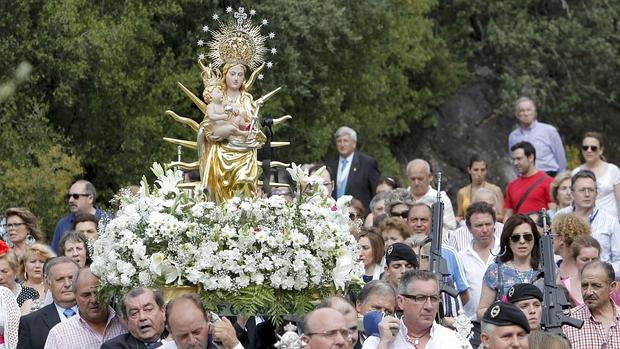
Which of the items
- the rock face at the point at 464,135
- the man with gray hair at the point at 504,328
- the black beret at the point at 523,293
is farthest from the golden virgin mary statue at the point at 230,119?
the rock face at the point at 464,135

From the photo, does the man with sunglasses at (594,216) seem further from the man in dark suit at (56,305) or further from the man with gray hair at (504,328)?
the man with gray hair at (504,328)

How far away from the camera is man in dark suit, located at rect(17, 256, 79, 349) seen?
15.4 m

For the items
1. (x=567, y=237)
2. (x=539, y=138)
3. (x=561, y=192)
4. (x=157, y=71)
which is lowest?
(x=567, y=237)

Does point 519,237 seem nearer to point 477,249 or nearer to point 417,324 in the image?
point 477,249

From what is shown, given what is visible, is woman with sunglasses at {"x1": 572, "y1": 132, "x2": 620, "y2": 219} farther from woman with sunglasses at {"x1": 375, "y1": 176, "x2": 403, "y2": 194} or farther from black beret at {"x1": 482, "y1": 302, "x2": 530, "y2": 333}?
black beret at {"x1": 482, "y1": 302, "x2": 530, "y2": 333}

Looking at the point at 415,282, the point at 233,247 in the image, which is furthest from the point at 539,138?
the point at 415,282

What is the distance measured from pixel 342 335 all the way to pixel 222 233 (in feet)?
7.75

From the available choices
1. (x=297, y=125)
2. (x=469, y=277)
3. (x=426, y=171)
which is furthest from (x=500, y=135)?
(x=469, y=277)

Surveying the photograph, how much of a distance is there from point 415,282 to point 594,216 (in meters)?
6.04

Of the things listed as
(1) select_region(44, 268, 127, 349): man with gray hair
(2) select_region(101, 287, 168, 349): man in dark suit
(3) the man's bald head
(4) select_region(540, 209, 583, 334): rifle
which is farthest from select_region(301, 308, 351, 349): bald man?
(3) the man's bald head

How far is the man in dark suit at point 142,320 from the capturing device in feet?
45.9

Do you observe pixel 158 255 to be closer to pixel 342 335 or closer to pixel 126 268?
pixel 126 268

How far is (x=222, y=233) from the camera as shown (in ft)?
47.9

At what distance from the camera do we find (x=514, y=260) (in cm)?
1664
